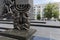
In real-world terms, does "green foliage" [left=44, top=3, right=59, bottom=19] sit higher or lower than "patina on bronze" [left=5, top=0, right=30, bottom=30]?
lower

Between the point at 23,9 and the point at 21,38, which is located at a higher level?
the point at 23,9

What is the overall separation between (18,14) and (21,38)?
0.97 m

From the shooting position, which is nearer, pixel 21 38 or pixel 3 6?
pixel 21 38

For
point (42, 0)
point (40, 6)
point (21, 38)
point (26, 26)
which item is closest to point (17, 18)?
point (26, 26)

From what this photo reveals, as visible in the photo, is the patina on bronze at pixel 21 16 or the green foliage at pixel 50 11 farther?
the green foliage at pixel 50 11

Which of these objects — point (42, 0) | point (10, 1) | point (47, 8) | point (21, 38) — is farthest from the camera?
point (42, 0)

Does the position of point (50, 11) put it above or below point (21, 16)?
below

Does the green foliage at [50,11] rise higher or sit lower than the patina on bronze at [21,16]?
lower

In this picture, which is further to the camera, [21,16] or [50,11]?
[50,11]

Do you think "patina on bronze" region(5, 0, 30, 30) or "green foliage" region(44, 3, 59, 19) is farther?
"green foliage" region(44, 3, 59, 19)

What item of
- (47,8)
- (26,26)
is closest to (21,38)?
(26,26)

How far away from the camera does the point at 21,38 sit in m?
2.48

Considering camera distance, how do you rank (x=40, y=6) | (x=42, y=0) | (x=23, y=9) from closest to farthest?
(x=23, y=9), (x=42, y=0), (x=40, y=6)

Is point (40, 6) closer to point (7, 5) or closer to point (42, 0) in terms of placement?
point (42, 0)
